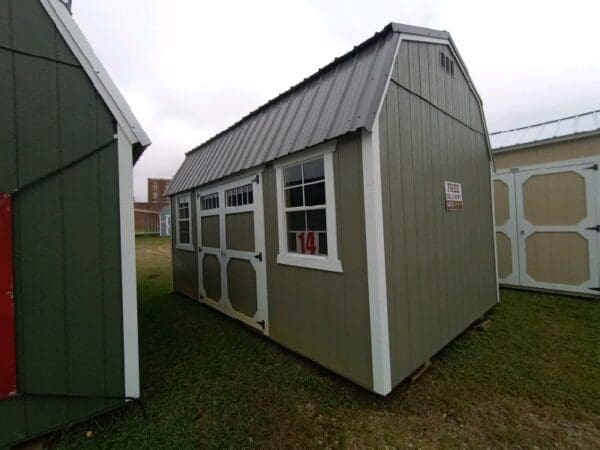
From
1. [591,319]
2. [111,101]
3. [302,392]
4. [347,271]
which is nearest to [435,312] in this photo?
[347,271]

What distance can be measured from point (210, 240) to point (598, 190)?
24.9ft

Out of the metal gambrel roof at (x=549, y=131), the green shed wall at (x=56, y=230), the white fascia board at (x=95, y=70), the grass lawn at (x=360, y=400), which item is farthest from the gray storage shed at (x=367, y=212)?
the metal gambrel roof at (x=549, y=131)

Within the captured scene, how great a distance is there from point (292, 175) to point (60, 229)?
2.23 m

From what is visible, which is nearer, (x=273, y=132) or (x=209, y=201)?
(x=273, y=132)

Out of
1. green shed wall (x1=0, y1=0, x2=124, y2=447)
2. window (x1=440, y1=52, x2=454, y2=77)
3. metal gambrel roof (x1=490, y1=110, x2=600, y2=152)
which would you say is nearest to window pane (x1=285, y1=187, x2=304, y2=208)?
green shed wall (x1=0, y1=0, x2=124, y2=447)

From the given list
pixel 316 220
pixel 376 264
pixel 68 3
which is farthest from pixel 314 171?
pixel 68 3

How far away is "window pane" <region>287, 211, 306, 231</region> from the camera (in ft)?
10.2

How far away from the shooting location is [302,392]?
8.33 ft

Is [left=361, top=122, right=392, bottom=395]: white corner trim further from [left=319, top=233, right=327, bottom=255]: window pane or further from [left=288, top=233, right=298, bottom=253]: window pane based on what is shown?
[left=288, top=233, right=298, bottom=253]: window pane

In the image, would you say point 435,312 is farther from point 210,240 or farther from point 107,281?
point 210,240

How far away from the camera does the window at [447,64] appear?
346 cm

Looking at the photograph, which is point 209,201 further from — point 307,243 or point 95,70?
point 95,70

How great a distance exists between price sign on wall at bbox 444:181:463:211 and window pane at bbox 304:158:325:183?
5.84 feet

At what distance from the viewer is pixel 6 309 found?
1797 millimetres
